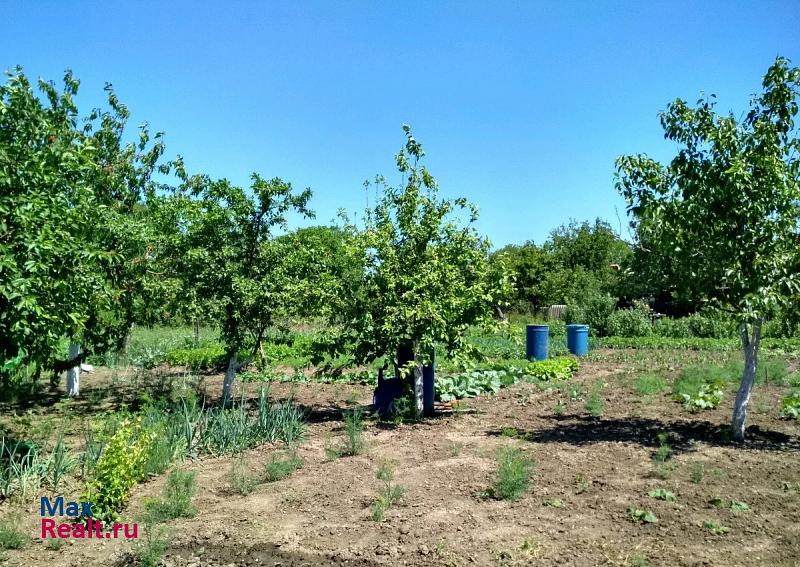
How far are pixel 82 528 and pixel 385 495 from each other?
259cm

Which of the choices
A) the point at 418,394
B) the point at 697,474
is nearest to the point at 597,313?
the point at 418,394

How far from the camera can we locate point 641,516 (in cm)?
496

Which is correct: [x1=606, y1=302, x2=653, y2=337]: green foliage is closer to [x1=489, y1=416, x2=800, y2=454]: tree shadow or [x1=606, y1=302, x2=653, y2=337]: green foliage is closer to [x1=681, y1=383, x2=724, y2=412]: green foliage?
[x1=681, y1=383, x2=724, y2=412]: green foliage

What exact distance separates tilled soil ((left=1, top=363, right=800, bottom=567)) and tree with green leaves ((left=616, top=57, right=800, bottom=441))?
5.40 feet

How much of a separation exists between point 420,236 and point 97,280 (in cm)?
442

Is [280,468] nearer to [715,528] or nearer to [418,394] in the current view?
[418,394]

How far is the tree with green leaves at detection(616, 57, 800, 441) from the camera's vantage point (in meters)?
7.12

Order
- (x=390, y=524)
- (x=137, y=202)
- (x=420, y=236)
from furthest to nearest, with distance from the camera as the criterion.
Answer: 1. (x=137, y=202)
2. (x=420, y=236)
3. (x=390, y=524)

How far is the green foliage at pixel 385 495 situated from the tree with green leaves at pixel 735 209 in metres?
4.41

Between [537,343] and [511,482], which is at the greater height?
[537,343]

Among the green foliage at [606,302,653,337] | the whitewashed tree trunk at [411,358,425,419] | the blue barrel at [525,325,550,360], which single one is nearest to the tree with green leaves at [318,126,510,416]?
the whitewashed tree trunk at [411,358,425,419]

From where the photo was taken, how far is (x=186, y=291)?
30.4ft

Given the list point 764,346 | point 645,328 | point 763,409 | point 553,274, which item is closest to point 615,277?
point 553,274

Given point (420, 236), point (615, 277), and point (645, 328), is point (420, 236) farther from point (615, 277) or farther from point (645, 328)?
point (615, 277)
